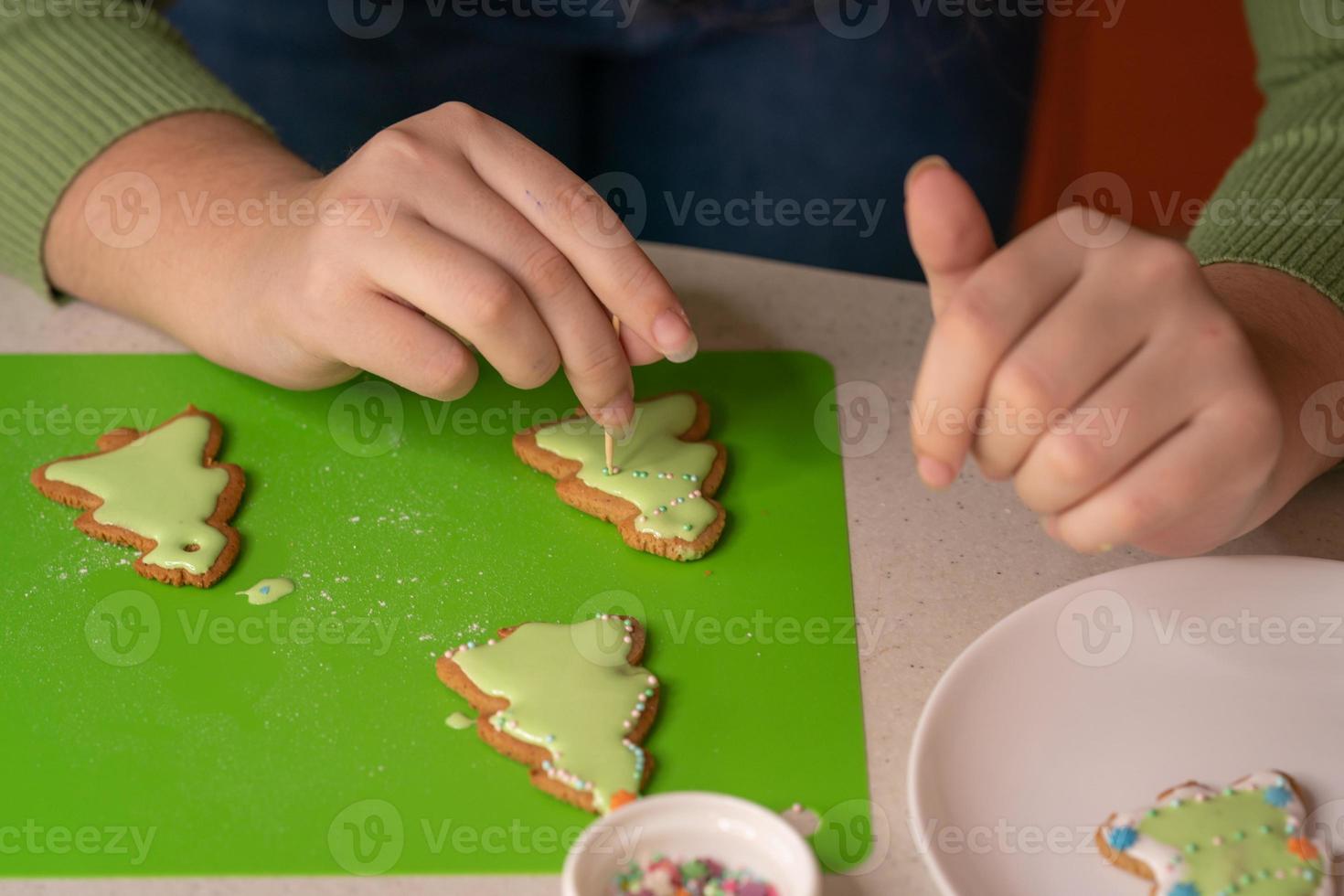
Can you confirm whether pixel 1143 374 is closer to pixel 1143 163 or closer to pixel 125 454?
pixel 125 454

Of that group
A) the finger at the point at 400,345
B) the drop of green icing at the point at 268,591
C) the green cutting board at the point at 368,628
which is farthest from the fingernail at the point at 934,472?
the drop of green icing at the point at 268,591

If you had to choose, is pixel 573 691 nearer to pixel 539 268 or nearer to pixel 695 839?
pixel 695 839

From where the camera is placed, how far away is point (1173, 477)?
85 cm

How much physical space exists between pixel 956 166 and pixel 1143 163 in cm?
122

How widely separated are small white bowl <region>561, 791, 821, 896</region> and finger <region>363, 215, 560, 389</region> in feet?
1.44

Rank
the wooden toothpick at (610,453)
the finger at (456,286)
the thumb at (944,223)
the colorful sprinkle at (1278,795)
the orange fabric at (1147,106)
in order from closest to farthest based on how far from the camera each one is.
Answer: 1. the thumb at (944,223)
2. the colorful sprinkle at (1278,795)
3. the finger at (456,286)
4. the wooden toothpick at (610,453)
5. the orange fabric at (1147,106)

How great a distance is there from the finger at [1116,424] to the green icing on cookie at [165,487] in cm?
71

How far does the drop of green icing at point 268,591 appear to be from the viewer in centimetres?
107

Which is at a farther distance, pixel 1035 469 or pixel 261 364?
pixel 261 364

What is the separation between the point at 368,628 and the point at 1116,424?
2.04ft

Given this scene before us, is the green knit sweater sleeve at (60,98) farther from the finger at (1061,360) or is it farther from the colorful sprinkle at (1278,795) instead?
the colorful sprinkle at (1278,795)

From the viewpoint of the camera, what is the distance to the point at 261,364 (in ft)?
4.05

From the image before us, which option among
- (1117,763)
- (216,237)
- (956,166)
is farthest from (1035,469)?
(956,166)

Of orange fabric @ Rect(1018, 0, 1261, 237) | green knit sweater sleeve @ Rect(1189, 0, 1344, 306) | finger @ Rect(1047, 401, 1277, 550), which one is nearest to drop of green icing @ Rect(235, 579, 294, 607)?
finger @ Rect(1047, 401, 1277, 550)
